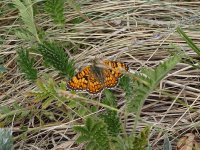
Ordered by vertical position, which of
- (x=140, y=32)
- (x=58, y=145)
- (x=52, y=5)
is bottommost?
(x=58, y=145)

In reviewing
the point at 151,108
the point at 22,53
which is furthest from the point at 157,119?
the point at 22,53

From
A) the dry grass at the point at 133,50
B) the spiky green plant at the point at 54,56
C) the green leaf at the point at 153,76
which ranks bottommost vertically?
the dry grass at the point at 133,50

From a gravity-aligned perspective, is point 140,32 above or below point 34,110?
above

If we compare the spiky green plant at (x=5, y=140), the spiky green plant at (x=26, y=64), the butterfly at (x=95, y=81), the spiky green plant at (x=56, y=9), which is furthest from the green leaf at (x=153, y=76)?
the spiky green plant at (x=56, y=9)

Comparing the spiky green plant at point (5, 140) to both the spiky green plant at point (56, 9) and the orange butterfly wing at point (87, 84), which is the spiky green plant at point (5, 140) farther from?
the spiky green plant at point (56, 9)

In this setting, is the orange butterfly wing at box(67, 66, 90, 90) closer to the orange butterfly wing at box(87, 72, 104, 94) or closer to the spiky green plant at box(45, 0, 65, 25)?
the orange butterfly wing at box(87, 72, 104, 94)

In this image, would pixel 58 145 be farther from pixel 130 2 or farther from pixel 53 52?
pixel 130 2
